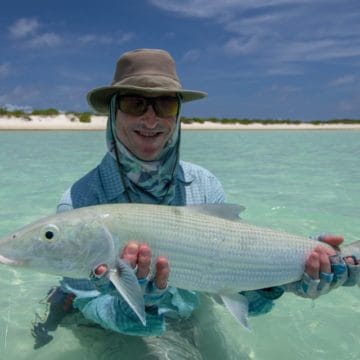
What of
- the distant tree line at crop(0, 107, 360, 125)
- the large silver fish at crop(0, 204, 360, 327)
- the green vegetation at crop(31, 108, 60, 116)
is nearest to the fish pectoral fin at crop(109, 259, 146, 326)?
the large silver fish at crop(0, 204, 360, 327)

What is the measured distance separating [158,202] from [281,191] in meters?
6.53

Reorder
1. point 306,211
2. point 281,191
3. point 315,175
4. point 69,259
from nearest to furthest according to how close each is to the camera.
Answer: point 69,259, point 306,211, point 281,191, point 315,175

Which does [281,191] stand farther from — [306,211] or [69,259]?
[69,259]

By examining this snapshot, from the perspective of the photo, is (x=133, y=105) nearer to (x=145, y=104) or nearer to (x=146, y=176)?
(x=145, y=104)

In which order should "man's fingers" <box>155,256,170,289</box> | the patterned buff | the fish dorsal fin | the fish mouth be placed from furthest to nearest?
the patterned buff
the fish dorsal fin
"man's fingers" <box>155,256,170,289</box>
the fish mouth

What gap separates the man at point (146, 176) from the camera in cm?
268

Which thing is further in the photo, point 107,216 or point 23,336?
point 23,336

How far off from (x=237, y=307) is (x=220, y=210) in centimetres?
50

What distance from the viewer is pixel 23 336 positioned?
369 centimetres

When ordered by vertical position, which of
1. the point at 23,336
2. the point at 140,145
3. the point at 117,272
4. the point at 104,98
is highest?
the point at 104,98

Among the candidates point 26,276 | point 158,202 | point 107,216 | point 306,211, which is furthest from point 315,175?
point 107,216

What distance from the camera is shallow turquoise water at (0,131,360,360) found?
3.45 metres

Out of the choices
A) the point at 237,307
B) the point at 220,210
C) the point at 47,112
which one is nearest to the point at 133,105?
the point at 220,210

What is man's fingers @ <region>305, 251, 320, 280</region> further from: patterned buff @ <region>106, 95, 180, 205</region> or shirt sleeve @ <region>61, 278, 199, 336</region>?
patterned buff @ <region>106, 95, 180, 205</region>
